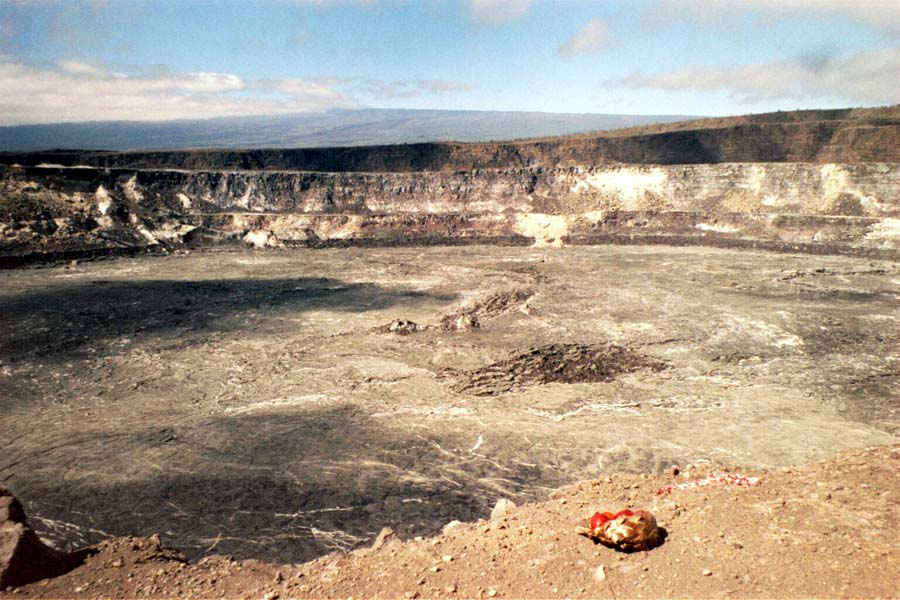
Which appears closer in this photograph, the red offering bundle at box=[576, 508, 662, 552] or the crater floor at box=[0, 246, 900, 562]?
the red offering bundle at box=[576, 508, 662, 552]

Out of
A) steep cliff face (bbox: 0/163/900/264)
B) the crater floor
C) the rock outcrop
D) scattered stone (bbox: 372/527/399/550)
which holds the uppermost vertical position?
steep cliff face (bbox: 0/163/900/264)

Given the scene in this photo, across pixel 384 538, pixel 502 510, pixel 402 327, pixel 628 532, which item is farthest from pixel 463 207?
pixel 628 532

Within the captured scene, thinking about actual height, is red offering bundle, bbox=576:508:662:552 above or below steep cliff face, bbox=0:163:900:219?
below

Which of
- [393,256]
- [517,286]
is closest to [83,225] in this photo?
[393,256]

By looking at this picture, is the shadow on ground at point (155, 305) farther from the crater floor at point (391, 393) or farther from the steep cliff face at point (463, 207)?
the steep cliff face at point (463, 207)

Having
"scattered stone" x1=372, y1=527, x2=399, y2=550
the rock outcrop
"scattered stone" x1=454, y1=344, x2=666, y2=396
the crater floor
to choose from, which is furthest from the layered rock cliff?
"scattered stone" x1=372, y1=527, x2=399, y2=550

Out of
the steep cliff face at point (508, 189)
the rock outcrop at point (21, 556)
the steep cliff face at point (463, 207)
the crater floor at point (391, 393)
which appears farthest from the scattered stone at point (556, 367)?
the steep cliff face at point (508, 189)

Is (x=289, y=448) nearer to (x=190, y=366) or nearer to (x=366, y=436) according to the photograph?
(x=366, y=436)

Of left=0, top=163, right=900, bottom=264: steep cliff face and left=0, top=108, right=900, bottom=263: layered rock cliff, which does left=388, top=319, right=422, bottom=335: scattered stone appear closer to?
left=0, top=163, right=900, bottom=264: steep cliff face
